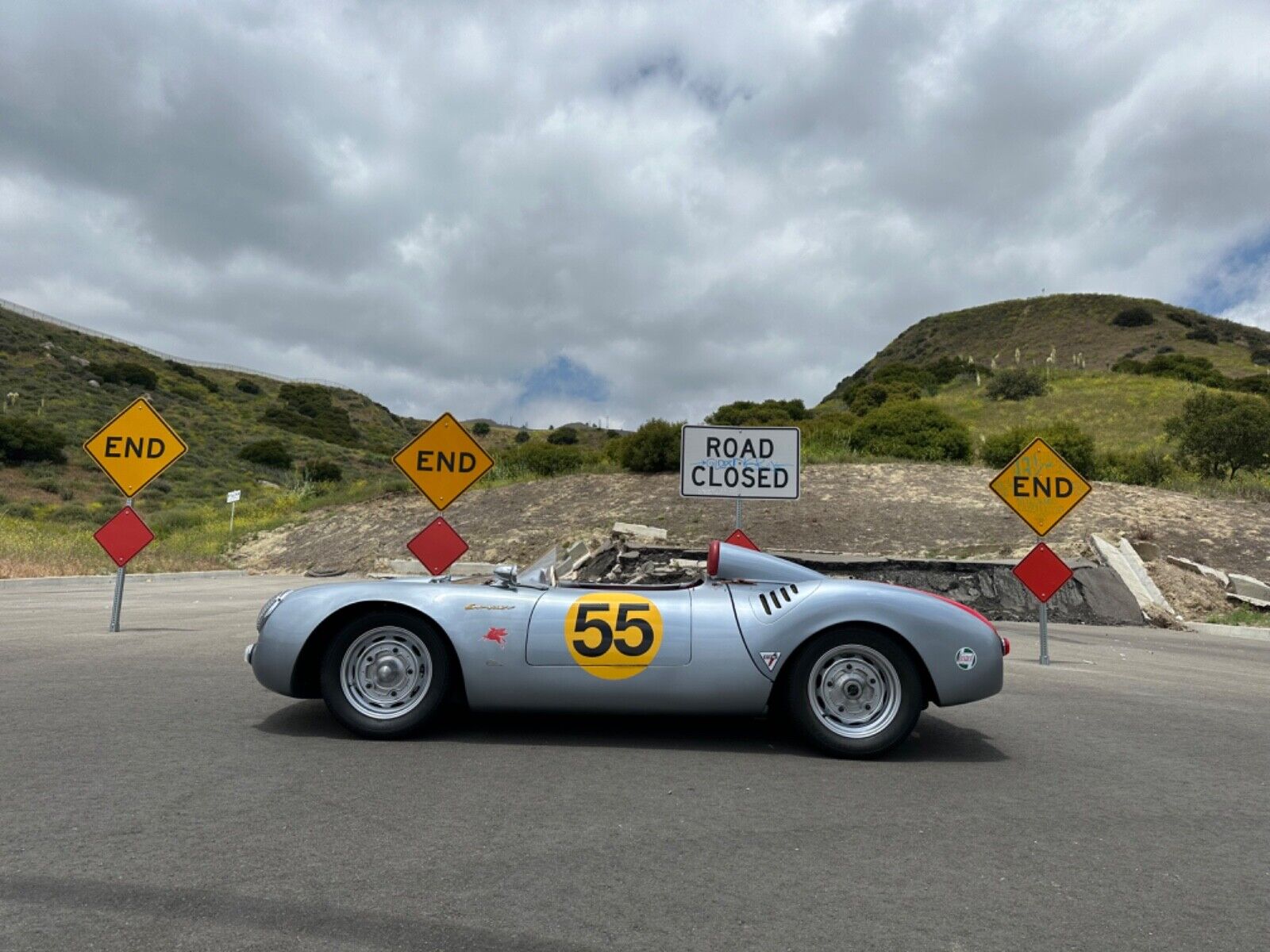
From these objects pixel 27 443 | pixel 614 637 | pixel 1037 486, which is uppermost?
pixel 27 443

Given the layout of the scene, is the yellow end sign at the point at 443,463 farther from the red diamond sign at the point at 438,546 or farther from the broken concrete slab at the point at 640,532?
the broken concrete slab at the point at 640,532

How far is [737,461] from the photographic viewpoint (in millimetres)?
14227

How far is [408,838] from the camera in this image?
3.72 metres

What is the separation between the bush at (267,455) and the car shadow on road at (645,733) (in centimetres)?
5362

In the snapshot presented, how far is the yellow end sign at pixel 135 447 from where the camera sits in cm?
1125

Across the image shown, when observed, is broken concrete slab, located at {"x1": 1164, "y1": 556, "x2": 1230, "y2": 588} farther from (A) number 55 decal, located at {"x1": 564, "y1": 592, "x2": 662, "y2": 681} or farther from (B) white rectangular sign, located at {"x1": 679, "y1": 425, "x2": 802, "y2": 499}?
(A) number 55 decal, located at {"x1": 564, "y1": 592, "x2": 662, "y2": 681}

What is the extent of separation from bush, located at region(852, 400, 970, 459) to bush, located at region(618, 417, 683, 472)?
679 cm

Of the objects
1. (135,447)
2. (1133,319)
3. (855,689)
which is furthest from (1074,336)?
(855,689)

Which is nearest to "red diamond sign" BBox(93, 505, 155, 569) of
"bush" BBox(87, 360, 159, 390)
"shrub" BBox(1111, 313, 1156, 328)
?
"bush" BBox(87, 360, 159, 390)

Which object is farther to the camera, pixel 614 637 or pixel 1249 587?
pixel 1249 587

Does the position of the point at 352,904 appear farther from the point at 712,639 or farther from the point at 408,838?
the point at 712,639

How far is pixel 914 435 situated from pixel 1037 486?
1969cm

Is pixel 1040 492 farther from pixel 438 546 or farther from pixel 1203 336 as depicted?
pixel 1203 336

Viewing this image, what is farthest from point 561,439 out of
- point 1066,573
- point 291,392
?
point 1066,573
